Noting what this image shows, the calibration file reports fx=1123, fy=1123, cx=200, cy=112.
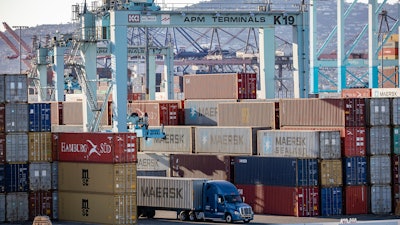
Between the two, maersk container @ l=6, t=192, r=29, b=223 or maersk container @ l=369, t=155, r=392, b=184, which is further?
maersk container @ l=369, t=155, r=392, b=184

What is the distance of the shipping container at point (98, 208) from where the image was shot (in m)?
54.3

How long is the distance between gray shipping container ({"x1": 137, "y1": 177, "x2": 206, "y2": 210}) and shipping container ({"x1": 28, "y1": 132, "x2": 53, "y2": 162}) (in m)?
6.03

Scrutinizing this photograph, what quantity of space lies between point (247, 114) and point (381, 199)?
9.94 m

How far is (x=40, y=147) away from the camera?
190 feet

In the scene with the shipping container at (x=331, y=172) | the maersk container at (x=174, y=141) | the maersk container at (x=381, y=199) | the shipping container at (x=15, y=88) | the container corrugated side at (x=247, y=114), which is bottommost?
the maersk container at (x=381, y=199)

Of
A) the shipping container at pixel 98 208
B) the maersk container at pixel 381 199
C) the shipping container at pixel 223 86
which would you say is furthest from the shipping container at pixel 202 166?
the shipping container at pixel 98 208

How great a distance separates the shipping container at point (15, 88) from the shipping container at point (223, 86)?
17.3 meters

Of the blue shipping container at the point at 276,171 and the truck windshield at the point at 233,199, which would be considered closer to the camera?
the truck windshield at the point at 233,199

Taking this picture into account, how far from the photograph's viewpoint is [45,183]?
57562 millimetres

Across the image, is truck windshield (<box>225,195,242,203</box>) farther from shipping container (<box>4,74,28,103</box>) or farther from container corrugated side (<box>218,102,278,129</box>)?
shipping container (<box>4,74,28,103</box>)

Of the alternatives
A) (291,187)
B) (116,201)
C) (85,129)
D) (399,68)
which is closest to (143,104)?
(85,129)

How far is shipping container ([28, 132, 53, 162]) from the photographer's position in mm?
57594

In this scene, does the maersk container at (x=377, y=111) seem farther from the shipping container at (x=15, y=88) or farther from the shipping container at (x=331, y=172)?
the shipping container at (x=15, y=88)

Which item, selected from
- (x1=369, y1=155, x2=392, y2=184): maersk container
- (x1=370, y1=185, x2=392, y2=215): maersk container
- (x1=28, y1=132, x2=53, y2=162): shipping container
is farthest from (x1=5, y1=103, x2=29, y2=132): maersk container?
(x1=370, y1=185, x2=392, y2=215): maersk container
